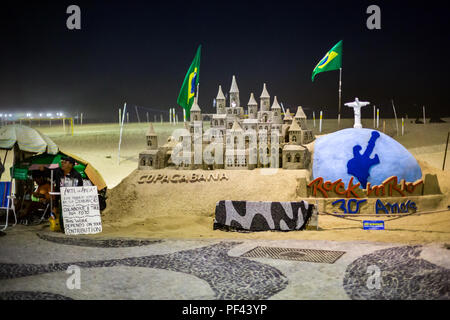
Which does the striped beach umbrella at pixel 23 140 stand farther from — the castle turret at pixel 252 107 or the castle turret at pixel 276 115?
the castle turret at pixel 276 115

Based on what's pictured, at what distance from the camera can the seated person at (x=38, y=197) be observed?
1256 centimetres

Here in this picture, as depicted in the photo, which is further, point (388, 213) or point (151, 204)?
point (151, 204)

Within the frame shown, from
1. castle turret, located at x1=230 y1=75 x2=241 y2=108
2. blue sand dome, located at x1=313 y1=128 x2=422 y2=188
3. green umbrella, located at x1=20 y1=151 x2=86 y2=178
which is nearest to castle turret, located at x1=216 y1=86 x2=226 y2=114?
castle turret, located at x1=230 y1=75 x2=241 y2=108

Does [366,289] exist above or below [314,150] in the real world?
below

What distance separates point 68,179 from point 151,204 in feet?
12.4

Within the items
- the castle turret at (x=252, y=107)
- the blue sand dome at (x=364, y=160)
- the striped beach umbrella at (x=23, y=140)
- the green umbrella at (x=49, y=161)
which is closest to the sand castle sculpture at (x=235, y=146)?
the castle turret at (x=252, y=107)

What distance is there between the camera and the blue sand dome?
14.6 metres

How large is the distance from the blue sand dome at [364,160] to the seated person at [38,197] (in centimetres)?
935

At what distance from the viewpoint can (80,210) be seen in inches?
456

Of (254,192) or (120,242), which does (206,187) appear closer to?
(254,192)

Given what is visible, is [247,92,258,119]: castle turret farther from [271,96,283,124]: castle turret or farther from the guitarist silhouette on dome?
the guitarist silhouette on dome

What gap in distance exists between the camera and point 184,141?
16.9 metres
